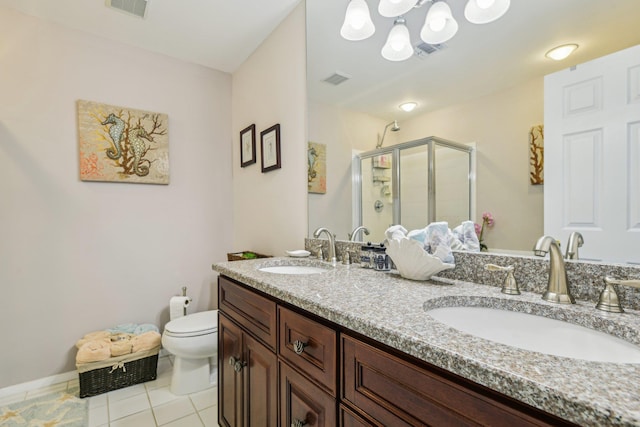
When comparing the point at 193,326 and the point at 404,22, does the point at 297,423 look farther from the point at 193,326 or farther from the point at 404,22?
the point at 404,22

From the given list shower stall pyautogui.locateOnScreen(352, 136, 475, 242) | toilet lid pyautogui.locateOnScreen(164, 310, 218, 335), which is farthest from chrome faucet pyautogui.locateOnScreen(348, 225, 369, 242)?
toilet lid pyautogui.locateOnScreen(164, 310, 218, 335)

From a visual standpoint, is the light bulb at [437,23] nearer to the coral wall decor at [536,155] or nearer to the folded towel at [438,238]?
the coral wall decor at [536,155]

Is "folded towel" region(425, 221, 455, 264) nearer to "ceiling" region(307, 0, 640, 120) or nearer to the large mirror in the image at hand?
the large mirror

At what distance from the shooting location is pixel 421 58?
4.35 ft

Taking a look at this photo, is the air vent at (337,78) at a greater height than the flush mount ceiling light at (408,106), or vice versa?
the air vent at (337,78)

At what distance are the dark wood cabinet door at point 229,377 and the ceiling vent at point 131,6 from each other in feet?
6.62

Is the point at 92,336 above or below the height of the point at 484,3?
below

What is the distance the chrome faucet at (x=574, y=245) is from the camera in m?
0.88

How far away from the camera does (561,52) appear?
92 centimetres

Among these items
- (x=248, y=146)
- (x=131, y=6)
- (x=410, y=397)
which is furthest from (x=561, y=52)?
(x=131, y=6)

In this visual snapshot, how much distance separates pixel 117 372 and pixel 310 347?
1.87m

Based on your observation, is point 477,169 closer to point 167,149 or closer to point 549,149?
point 549,149

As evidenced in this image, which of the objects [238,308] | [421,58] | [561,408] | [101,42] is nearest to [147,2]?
[101,42]

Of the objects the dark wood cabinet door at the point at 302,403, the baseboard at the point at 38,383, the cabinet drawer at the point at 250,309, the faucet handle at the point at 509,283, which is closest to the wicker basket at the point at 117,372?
the baseboard at the point at 38,383
